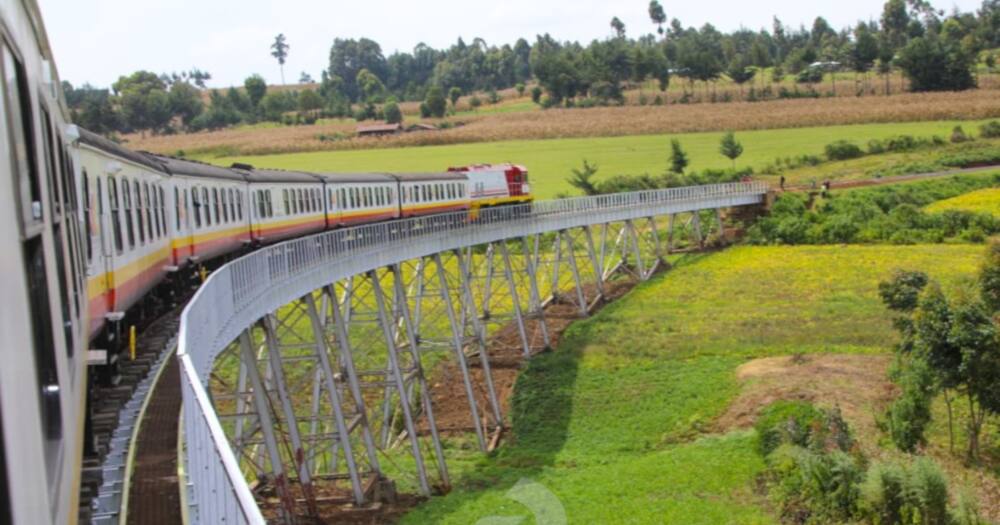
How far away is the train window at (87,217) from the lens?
889cm

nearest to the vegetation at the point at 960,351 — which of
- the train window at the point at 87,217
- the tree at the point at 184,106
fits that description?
the train window at the point at 87,217

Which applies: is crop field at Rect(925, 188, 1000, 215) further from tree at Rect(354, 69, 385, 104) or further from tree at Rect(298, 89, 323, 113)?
tree at Rect(354, 69, 385, 104)

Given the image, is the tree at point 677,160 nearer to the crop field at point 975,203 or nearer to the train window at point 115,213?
the crop field at point 975,203

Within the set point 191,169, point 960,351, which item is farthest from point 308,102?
point 191,169

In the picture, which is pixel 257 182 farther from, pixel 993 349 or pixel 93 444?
pixel 93 444

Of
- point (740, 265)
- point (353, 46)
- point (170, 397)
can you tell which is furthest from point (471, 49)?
point (170, 397)

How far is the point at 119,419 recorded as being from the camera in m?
9.17

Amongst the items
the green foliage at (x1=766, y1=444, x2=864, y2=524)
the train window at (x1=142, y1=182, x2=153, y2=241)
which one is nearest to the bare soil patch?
the green foliage at (x1=766, y1=444, x2=864, y2=524)

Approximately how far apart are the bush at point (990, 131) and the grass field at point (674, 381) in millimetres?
25545

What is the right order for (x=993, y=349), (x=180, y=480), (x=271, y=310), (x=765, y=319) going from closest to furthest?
(x=180, y=480), (x=271, y=310), (x=993, y=349), (x=765, y=319)

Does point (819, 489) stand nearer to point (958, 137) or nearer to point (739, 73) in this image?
point (958, 137)

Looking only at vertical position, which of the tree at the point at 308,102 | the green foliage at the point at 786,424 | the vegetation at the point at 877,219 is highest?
the tree at the point at 308,102

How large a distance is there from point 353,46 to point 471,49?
1453 cm

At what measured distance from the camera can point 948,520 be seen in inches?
705
